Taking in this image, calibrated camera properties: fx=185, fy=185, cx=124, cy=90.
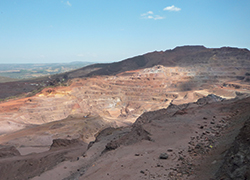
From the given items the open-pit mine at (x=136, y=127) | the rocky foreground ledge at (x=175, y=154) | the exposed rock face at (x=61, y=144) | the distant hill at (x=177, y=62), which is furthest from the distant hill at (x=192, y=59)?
the rocky foreground ledge at (x=175, y=154)

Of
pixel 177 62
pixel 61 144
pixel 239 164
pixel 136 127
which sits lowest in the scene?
pixel 61 144

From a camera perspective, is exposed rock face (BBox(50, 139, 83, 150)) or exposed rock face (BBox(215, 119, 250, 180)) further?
exposed rock face (BBox(50, 139, 83, 150))

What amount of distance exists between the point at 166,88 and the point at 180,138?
5509 cm

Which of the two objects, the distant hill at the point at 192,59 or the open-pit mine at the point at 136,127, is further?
the distant hill at the point at 192,59

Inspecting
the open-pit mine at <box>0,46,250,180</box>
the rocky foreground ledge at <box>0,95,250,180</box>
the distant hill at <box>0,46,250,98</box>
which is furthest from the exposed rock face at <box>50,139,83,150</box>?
the distant hill at <box>0,46,250,98</box>

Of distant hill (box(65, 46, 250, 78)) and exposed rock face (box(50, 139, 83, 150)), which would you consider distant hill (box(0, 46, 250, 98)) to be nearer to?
distant hill (box(65, 46, 250, 78))

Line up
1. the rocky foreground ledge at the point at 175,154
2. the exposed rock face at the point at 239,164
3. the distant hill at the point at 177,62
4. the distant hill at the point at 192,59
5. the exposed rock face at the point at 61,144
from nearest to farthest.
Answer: the exposed rock face at the point at 239,164, the rocky foreground ledge at the point at 175,154, the exposed rock face at the point at 61,144, the distant hill at the point at 177,62, the distant hill at the point at 192,59

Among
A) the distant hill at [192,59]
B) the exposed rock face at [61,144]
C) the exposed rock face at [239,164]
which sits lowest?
the exposed rock face at [61,144]

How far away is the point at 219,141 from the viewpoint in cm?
819

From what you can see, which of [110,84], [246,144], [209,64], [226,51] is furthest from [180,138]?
[226,51]

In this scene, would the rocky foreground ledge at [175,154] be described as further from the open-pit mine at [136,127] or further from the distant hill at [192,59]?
the distant hill at [192,59]

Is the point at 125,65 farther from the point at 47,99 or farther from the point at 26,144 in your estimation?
the point at 26,144

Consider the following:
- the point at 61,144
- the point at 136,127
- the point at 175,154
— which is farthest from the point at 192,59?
the point at 175,154

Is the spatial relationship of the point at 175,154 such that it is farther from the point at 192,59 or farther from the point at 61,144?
the point at 192,59
